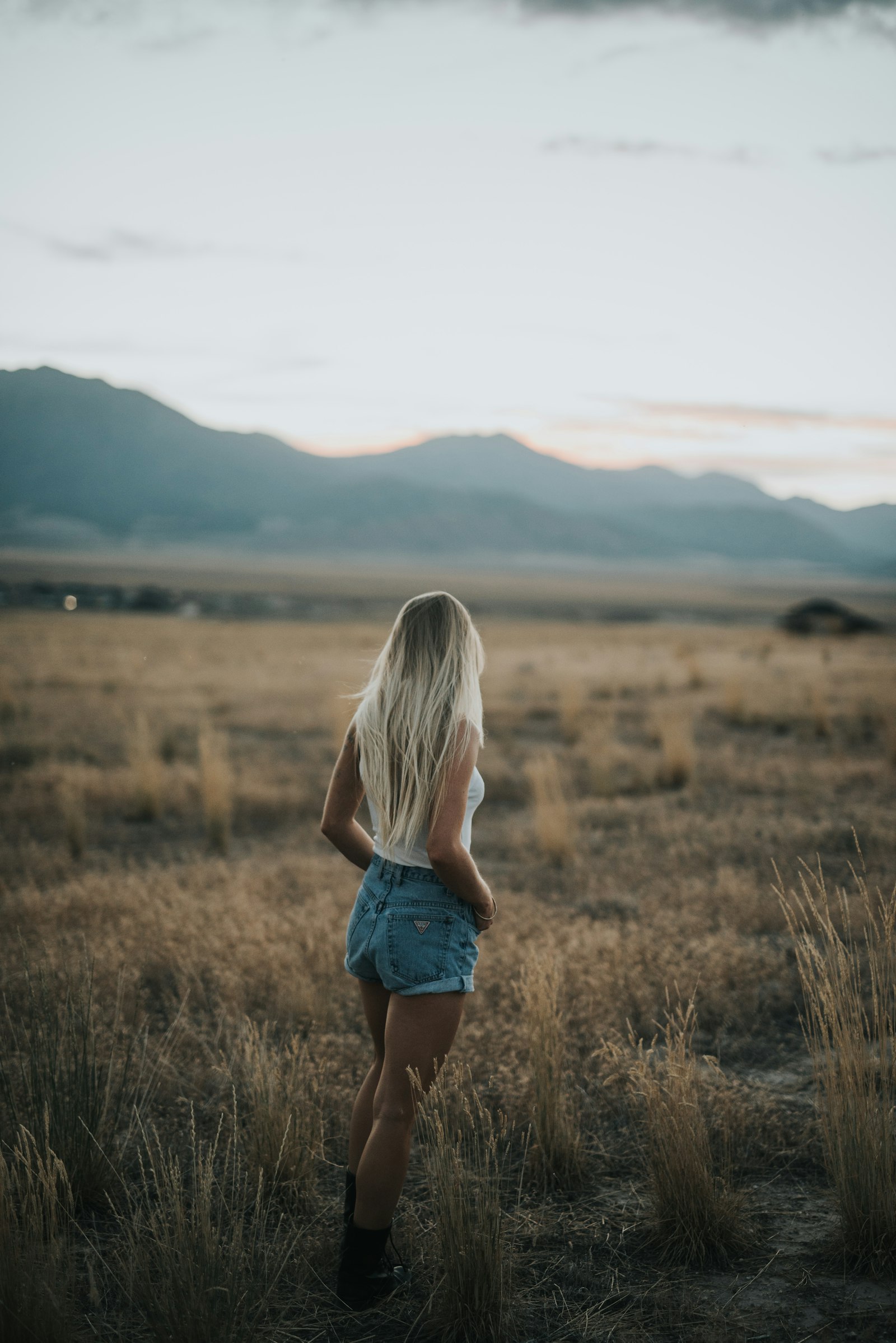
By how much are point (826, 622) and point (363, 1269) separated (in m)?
49.7

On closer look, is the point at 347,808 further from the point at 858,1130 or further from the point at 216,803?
the point at 216,803

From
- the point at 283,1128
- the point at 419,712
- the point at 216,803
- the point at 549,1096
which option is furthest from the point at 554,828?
the point at 419,712

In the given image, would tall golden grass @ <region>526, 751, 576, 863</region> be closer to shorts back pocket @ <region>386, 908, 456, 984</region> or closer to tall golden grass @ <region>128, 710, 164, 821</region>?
tall golden grass @ <region>128, 710, 164, 821</region>

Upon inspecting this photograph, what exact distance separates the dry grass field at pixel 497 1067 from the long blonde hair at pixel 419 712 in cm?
86

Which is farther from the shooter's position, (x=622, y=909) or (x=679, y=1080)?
(x=622, y=909)

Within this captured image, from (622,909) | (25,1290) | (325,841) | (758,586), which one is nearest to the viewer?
(25,1290)

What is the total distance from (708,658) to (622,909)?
Answer: 2303cm

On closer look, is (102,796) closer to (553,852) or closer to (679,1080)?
(553,852)

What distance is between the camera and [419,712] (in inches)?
94.0

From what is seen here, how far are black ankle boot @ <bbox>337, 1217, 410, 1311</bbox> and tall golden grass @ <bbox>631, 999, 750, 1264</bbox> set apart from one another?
86 cm

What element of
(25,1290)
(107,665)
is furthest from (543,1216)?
(107,665)

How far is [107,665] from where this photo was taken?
23.4 m

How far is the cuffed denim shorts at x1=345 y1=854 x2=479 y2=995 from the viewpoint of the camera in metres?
2.37

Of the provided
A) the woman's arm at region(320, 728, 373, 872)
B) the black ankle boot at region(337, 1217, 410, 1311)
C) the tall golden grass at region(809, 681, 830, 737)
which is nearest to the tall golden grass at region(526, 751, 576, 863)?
the woman's arm at region(320, 728, 373, 872)
